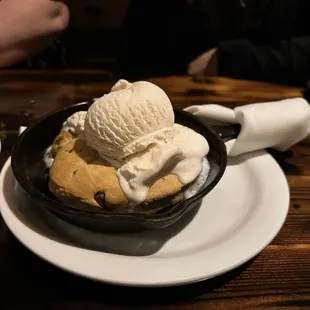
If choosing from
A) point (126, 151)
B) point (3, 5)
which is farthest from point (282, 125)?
point (3, 5)

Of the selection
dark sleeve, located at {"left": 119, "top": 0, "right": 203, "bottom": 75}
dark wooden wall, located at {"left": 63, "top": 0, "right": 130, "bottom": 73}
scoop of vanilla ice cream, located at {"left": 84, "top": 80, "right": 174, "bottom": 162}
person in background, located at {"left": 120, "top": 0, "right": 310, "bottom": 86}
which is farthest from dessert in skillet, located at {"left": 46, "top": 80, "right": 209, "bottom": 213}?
dark wooden wall, located at {"left": 63, "top": 0, "right": 130, "bottom": 73}

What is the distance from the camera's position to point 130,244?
0.66 metres

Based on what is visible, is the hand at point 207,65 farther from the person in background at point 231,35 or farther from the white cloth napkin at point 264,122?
the white cloth napkin at point 264,122

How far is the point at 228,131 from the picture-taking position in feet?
2.90

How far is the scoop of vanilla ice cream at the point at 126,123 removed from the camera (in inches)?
26.4

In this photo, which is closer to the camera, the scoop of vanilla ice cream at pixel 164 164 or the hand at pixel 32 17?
the scoop of vanilla ice cream at pixel 164 164

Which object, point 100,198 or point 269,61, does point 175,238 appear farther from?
point 269,61

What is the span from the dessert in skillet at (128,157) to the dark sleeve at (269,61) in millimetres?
894

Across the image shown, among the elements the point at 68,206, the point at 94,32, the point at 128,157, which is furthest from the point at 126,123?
the point at 94,32

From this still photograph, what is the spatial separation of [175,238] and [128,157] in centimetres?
15

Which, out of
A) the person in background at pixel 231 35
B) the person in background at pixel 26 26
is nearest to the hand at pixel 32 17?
the person in background at pixel 26 26

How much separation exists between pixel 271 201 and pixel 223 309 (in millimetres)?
227

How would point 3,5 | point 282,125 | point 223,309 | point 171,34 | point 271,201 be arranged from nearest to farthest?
point 223,309 < point 271,201 < point 282,125 < point 3,5 < point 171,34

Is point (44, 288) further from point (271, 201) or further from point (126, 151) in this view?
point (271, 201)
